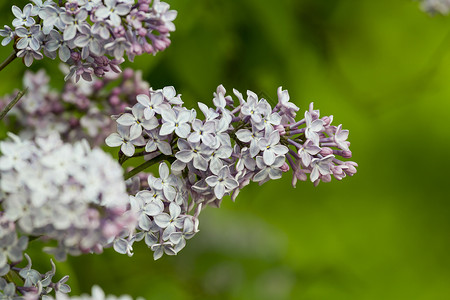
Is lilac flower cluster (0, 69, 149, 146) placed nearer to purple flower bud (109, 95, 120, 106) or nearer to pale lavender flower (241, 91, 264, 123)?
purple flower bud (109, 95, 120, 106)

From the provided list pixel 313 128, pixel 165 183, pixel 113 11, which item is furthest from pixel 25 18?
pixel 313 128

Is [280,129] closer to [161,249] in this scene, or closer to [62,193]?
[161,249]

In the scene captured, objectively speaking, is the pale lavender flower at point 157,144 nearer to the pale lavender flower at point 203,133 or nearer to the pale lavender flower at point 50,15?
the pale lavender flower at point 203,133

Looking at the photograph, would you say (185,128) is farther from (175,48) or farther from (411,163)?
(411,163)

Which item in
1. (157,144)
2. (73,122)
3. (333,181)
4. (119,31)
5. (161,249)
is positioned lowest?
(333,181)

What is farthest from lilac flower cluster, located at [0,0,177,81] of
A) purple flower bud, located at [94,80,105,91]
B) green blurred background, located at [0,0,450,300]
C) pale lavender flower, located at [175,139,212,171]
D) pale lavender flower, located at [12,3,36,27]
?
green blurred background, located at [0,0,450,300]

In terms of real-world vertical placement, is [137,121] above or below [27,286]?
above

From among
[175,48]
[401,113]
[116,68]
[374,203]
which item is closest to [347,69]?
[401,113]
